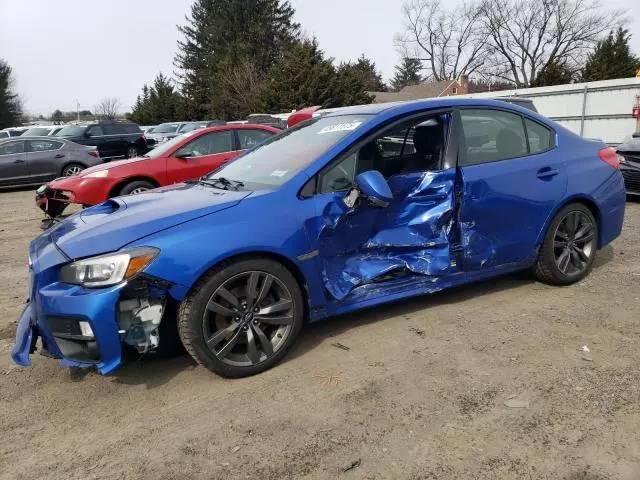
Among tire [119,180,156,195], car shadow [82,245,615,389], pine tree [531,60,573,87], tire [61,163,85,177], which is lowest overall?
car shadow [82,245,615,389]

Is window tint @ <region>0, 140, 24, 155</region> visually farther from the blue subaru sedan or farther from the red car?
the blue subaru sedan

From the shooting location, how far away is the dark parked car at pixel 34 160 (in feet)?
43.8

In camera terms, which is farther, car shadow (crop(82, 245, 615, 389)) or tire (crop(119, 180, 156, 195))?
tire (crop(119, 180, 156, 195))

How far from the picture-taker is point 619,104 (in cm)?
1303

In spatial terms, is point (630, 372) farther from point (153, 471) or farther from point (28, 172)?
point (28, 172)

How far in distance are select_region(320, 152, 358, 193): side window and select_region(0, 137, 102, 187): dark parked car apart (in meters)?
11.8

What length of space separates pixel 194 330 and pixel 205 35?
5243 cm

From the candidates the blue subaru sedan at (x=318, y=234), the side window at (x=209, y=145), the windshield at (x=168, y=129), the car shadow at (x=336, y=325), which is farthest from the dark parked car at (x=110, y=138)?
the blue subaru sedan at (x=318, y=234)

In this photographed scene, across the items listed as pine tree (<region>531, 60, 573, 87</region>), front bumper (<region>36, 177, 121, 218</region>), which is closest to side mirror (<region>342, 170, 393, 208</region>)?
front bumper (<region>36, 177, 121, 218</region>)

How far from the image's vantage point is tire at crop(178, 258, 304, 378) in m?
3.05

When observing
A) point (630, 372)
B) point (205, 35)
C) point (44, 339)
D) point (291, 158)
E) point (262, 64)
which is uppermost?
point (205, 35)

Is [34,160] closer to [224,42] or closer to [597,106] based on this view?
[597,106]


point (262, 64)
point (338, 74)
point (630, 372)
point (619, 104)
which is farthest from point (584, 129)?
point (262, 64)

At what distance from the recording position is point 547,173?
14.3ft
